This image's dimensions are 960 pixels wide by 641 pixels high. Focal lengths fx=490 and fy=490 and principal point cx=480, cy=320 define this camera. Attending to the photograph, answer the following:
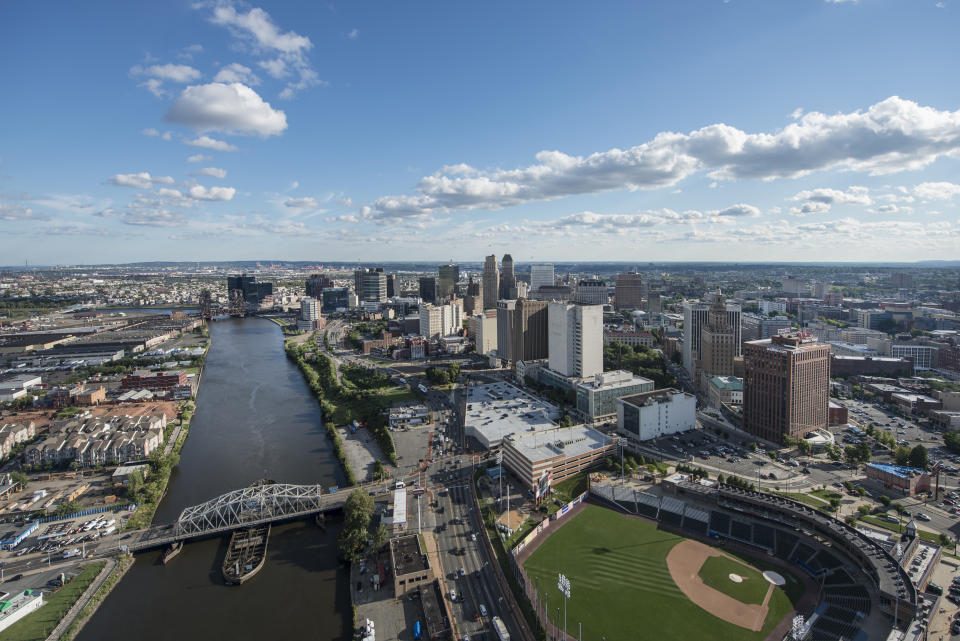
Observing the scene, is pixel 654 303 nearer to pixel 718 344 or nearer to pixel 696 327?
pixel 696 327

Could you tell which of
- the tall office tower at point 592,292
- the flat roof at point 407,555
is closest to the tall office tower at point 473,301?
the tall office tower at point 592,292

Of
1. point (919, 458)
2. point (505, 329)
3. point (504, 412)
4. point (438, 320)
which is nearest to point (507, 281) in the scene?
point (438, 320)

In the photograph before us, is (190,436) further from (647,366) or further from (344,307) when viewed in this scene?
(344,307)

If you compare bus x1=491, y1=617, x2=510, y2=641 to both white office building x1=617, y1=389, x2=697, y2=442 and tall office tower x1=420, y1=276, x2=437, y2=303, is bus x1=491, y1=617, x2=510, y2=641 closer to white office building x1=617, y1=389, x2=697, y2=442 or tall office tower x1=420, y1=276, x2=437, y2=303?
white office building x1=617, y1=389, x2=697, y2=442

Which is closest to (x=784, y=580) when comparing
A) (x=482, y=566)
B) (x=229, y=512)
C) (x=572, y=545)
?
(x=572, y=545)

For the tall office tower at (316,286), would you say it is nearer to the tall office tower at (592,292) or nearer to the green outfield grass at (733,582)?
the tall office tower at (592,292)

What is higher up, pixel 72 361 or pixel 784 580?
A: pixel 72 361
